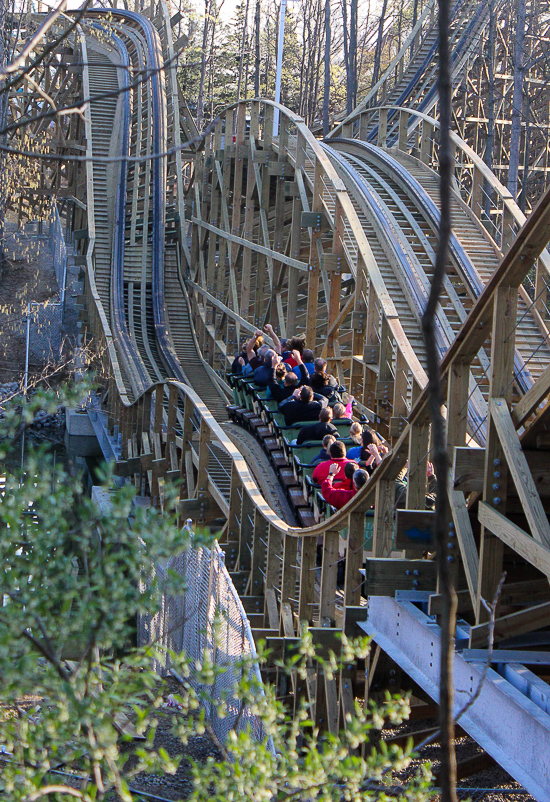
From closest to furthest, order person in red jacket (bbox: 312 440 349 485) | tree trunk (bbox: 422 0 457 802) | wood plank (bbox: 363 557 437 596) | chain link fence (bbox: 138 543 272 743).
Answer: tree trunk (bbox: 422 0 457 802) → chain link fence (bbox: 138 543 272 743) → wood plank (bbox: 363 557 437 596) → person in red jacket (bbox: 312 440 349 485)

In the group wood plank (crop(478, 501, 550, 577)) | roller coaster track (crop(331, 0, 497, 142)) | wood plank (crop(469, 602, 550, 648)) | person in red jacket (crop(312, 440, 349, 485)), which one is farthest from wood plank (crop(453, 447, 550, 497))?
roller coaster track (crop(331, 0, 497, 142))

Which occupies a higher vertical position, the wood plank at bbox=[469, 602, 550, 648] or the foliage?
the foliage

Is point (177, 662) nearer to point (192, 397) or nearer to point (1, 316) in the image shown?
point (192, 397)

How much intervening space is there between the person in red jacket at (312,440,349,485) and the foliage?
467cm

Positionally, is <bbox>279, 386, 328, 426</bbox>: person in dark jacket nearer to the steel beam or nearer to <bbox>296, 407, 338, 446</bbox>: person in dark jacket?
<bbox>296, 407, 338, 446</bbox>: person in dark jacket

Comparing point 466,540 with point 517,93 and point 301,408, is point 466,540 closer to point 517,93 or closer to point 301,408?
point 301,408

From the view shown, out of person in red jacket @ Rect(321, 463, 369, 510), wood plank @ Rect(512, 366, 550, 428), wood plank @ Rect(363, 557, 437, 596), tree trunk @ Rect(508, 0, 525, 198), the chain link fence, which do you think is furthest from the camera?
tree trunk @ Rect(508, 0, 525, 198)

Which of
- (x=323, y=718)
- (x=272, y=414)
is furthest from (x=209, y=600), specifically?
(x=272, y=414)

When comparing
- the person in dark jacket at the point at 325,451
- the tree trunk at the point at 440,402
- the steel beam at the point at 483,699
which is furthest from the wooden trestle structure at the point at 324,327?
the tree trunk at the point at 440,402

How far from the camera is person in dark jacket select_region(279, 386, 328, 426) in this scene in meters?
8.72

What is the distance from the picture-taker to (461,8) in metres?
20.8

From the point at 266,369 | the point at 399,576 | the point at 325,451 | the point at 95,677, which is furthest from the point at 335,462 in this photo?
the point at 95,677

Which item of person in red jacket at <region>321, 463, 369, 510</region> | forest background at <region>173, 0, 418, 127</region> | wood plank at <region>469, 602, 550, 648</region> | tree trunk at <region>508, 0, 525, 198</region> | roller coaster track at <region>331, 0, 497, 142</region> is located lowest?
wood plank at <region>469, 602, 550, 648</region>

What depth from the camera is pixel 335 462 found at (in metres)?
7.27
